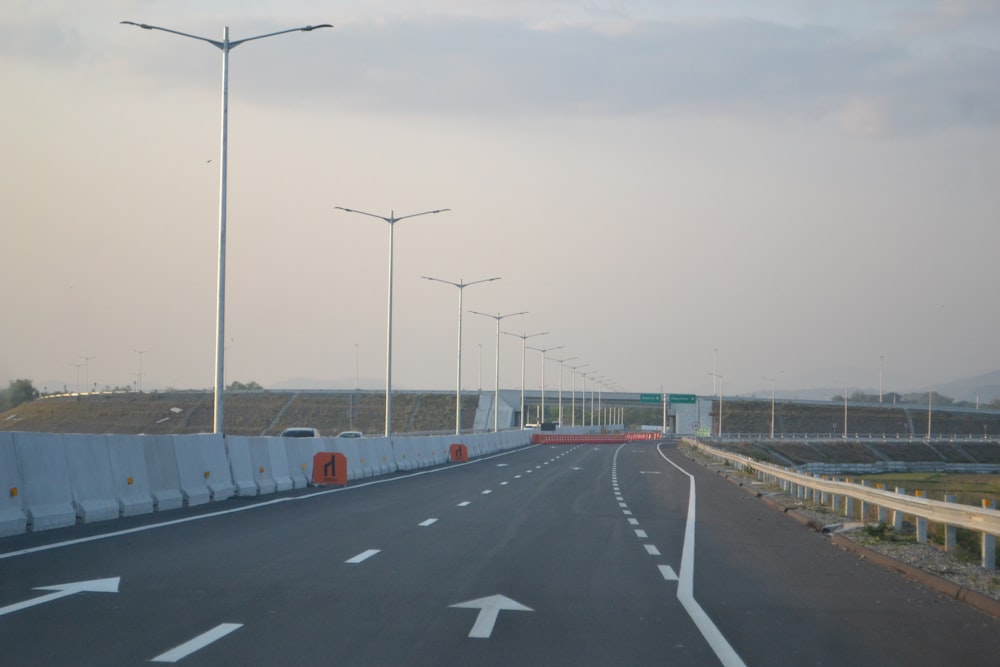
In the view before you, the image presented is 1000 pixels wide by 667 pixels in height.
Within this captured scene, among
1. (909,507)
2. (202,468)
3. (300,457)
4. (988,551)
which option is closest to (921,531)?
(909,507)

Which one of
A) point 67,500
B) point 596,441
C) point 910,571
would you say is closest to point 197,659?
point 910,571

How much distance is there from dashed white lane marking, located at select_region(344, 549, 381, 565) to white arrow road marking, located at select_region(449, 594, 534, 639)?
3181 millimetres

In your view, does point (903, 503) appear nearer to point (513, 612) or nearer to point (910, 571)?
point (910, 571)

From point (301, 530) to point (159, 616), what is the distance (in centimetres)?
833

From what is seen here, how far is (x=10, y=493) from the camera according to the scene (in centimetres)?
1639

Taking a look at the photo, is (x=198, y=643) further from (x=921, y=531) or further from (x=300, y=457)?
(x=300, y=457)

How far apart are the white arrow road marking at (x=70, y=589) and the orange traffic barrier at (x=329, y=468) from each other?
19.6 meters

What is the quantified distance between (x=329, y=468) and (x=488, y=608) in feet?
71.6

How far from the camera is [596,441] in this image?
125 m

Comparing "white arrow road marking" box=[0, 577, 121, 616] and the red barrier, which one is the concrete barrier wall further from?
the red barrier

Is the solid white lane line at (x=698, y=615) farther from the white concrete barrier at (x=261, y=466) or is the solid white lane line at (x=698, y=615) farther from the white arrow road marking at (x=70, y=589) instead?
the white concrete barrier at (x=261, y=466)

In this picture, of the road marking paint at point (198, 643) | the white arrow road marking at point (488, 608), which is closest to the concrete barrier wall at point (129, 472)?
the road marking paint at point (198, 643)

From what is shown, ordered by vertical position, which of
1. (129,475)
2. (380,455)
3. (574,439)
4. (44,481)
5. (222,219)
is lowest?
(574,439)

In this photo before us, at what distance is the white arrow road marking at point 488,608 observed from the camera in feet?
31.7
